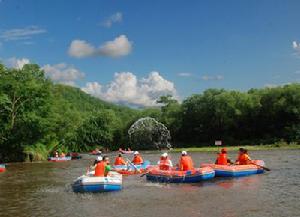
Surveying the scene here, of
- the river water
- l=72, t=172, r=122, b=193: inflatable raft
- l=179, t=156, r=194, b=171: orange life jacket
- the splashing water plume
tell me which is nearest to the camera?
the river water

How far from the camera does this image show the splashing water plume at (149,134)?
3755 inches

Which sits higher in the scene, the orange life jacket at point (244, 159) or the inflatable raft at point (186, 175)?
the orange life jacket at point (244, 159)

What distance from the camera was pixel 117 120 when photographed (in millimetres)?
113500

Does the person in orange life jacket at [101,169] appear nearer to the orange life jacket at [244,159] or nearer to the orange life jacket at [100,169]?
the orange life jacket at [100,169]

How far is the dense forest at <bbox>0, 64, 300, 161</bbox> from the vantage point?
5550 cm

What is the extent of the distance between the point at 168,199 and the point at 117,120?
310 ft

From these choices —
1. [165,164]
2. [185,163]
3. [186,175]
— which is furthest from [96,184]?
[165,164]

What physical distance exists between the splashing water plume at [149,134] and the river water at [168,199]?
217 feet

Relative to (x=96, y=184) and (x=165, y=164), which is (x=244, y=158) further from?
(x=96, y=184)

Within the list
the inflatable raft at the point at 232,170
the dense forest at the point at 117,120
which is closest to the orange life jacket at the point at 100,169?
the inflatable raft at the point at 232,170

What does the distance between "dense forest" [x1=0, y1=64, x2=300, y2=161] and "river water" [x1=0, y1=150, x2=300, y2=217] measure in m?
29.7

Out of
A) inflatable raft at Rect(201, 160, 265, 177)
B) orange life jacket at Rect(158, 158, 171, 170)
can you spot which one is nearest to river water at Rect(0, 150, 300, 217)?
inflatable raft at Rect(201, 160, 265, 177)

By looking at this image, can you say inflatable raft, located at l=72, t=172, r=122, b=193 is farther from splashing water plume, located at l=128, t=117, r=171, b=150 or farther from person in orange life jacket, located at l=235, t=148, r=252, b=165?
splashing water plume, located at l=128, t=117, r=171, b=150

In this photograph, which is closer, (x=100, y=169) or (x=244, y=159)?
(x=100, y=169)
